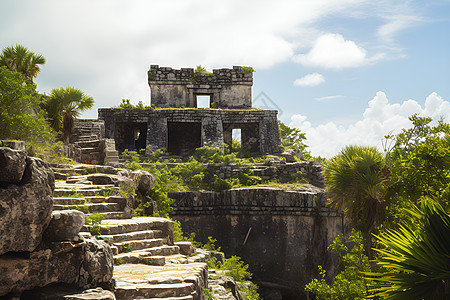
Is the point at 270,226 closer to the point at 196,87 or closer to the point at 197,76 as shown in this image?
the point at 196,87

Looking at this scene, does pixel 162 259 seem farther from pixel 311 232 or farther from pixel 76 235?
pixel 311 232

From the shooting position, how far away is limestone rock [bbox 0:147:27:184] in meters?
3.63

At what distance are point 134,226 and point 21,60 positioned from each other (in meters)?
10.4

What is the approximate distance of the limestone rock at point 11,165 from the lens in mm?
3631

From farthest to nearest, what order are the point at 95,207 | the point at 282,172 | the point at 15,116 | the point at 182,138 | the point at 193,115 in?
the point at 182,138 < the point at 193,115 < the point at 282,172 < the point at 15,116 < the point at 95,207

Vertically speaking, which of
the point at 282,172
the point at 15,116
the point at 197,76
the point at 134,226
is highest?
the point at 197,76

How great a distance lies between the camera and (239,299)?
25.8 feet

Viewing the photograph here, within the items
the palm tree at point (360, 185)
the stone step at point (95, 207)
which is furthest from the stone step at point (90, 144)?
the palm tree at point (360, 185)

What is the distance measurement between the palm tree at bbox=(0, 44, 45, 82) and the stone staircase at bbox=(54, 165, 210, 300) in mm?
6743

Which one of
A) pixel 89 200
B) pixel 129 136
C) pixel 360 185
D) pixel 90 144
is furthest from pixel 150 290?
pixel 129 136

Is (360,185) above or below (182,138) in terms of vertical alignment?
below

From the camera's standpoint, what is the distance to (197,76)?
64.7 ft

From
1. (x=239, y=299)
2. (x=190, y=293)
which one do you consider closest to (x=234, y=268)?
(x=239, y=299)

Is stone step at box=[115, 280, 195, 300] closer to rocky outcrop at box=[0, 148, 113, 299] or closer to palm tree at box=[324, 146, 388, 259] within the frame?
rocky outcrop at box=[0, 148, 113, 299]
